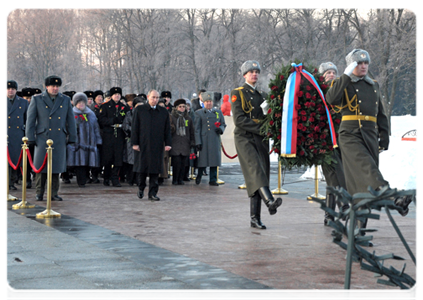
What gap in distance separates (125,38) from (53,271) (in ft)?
121

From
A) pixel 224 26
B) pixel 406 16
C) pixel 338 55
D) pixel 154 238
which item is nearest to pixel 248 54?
pixel 224 26

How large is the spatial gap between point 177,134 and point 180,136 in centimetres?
8

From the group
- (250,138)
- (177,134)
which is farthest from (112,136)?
(250,138)

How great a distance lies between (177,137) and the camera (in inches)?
600

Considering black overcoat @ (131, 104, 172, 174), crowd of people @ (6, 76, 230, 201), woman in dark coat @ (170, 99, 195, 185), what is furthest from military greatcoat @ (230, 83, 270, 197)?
woman in dark coat @ (170, 99, 195, 185)

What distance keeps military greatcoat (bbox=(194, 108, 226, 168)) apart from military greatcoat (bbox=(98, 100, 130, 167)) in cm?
169

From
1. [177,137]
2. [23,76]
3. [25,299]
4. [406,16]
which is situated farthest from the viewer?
[23,76]

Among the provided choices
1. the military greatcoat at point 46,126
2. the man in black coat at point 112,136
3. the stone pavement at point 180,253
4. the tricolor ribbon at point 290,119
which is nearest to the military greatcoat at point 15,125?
the man in black coat at point 112,136

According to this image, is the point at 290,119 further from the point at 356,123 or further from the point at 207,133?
the point at 207,133

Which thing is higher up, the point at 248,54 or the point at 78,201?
the point at 248,54

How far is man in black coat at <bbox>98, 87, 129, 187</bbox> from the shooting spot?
48.3 feet

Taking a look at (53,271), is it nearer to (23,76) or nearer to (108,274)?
(108,274)

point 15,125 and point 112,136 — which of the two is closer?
point 15,125

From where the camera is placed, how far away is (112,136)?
1488cm
